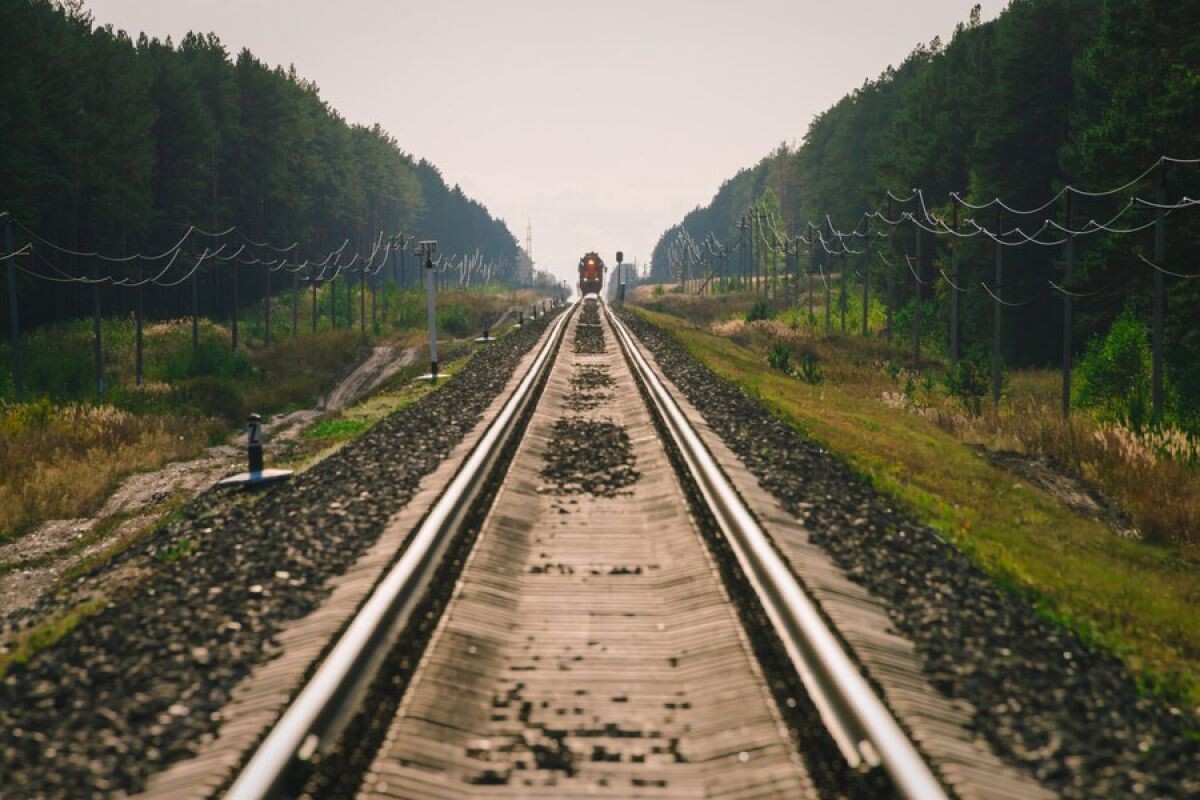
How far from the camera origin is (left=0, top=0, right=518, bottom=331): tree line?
1618 inches

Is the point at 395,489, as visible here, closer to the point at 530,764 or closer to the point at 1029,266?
the point at 530,764

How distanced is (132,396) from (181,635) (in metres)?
27.4

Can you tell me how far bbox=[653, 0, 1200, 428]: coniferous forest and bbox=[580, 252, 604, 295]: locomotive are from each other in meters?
26.8

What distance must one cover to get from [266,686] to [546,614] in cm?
192

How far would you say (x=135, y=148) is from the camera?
50.4m

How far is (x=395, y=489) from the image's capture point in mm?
10016

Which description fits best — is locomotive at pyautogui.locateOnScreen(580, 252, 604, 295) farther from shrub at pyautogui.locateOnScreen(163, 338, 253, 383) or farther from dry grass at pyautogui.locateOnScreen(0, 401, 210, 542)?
dry grass at pyautogui.locateOnScreen(0, 401, 210, 542)

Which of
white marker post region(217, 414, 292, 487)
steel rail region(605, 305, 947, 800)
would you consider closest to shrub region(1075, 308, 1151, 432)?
steel rail region(605, 305, 947, 800)

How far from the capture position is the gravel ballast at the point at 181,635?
170 inches

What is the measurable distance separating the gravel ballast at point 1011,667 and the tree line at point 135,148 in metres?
38.1

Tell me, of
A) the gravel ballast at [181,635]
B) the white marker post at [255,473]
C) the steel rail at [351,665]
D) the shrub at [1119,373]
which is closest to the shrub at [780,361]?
the shrub at [1119,373]

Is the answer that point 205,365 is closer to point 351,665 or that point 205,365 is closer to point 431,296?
point 431,296

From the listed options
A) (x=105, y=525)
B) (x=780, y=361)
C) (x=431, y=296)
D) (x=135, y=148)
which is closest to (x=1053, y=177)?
(x=780, y=361)

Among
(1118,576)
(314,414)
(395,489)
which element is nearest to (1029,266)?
(314,414)
